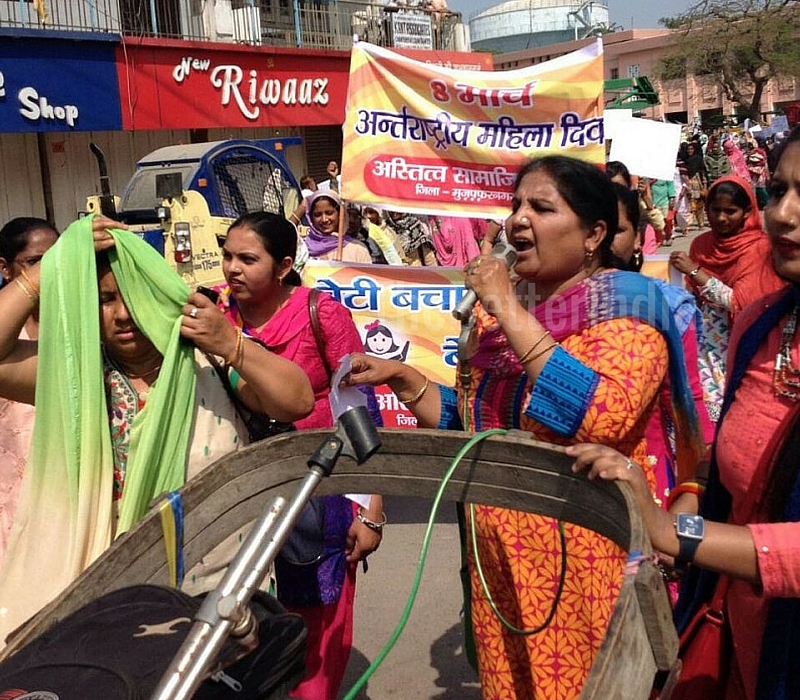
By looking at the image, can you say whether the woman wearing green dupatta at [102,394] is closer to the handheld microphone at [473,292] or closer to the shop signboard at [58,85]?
the handheld microphone at [473,292]

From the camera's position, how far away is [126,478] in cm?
214

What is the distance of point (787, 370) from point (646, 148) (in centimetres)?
706

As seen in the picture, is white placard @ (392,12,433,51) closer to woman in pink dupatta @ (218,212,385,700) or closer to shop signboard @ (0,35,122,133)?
shop signboard @ (0,35,122,133)

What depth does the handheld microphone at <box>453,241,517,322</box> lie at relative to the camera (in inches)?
82.5

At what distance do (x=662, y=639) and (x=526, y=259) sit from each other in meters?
1.10

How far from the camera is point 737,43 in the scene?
3259 centimetres

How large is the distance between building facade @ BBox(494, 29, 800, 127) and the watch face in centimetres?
4495

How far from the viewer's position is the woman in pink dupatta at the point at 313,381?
293cm

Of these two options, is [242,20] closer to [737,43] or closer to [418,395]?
[418,395]

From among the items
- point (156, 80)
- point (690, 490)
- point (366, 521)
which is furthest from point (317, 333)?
point (156, 80)

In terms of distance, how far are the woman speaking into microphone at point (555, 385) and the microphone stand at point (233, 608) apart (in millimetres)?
867

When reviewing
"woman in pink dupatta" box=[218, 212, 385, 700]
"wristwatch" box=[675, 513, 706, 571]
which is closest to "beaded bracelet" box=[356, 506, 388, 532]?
"woman in pink dupatta" box=[218, 212, 385, 700]

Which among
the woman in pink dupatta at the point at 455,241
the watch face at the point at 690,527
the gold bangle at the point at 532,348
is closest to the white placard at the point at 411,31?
the woman in pink dupatta at the point at 455,241

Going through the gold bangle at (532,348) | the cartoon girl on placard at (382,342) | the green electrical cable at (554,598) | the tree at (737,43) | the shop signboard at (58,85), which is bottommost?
the green electrical cable at (554,598)
